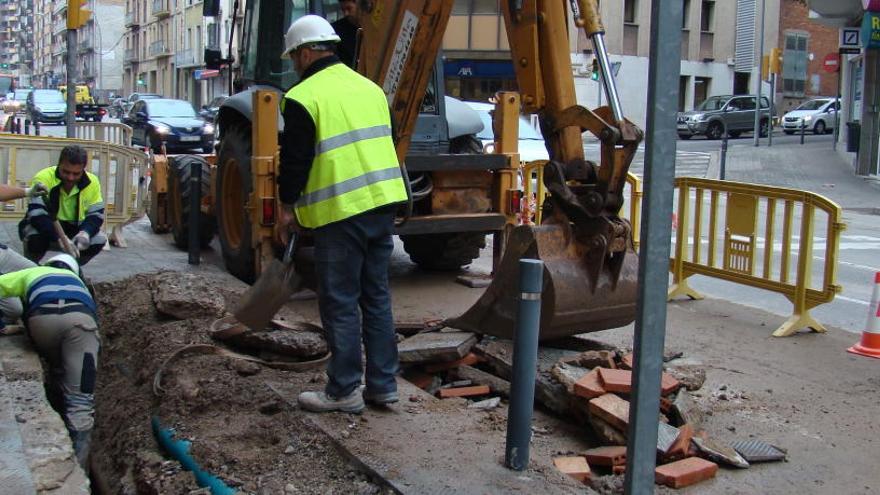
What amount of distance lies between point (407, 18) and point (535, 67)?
102 centimetres

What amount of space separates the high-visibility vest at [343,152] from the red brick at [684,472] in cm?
182

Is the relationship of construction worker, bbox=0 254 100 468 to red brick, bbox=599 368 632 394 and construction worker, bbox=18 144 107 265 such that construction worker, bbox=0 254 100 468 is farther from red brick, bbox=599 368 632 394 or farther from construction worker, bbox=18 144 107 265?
red brick, bbox=599 368 632 394

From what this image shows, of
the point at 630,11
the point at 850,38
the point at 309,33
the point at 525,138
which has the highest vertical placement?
the point at 630,11

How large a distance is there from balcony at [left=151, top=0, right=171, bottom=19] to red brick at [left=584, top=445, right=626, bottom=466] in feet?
241

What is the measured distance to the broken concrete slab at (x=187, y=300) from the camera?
7.09m

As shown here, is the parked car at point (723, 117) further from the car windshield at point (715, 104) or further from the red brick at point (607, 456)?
the red brick at point (607, 456)

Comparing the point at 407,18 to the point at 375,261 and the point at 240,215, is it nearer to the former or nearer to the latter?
the point at 375,261

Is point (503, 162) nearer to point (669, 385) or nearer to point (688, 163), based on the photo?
point (669, 385)

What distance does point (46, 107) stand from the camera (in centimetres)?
3631

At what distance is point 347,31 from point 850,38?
18.6 m

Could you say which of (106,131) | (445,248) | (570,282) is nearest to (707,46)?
(106,131)

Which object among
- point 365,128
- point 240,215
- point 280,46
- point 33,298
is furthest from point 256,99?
point 365,128

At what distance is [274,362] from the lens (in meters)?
5.96

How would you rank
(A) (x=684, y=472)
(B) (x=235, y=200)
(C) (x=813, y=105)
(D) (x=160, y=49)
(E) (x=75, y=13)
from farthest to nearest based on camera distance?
(D) (x=160, y=49) → (C) (x=813, y=105) → (E) (x=75, y=13) → (B) (x=235, y=200) → (A) (x=684, y=472)
